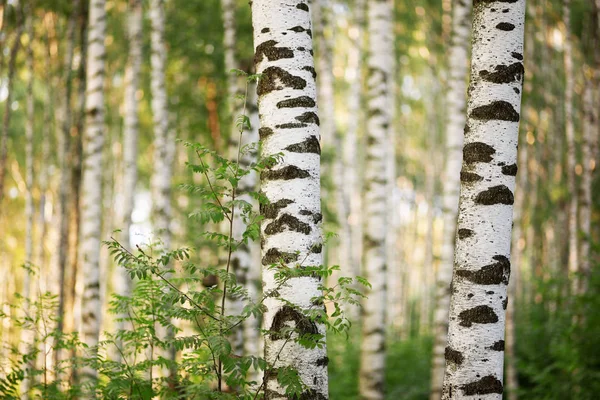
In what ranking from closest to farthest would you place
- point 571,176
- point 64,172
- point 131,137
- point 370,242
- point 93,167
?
point 370,242
point 93,167
point 131,137
point 571,176
point 64,172

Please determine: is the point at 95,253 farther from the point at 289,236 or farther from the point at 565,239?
the point at 565,239

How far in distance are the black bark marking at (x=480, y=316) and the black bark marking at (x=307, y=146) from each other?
1269mm

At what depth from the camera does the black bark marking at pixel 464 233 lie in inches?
112

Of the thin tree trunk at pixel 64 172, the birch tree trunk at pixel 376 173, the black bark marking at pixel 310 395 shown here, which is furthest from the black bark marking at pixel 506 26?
the thin tree trunk at pixel 64 172

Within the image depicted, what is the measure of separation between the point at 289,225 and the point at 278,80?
855 millimetres

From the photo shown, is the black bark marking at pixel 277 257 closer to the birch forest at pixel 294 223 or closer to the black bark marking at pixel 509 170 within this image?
→ the birch forest at pixel 294 223

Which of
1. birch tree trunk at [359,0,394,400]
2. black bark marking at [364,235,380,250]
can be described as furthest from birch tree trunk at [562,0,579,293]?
black bark marking at [364,235,380,250]

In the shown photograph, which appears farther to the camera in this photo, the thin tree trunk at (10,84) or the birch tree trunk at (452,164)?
the thin tree trunk at (10,84)

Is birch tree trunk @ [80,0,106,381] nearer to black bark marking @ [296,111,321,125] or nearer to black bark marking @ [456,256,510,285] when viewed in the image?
black bark marking @ [296,111,321,125]

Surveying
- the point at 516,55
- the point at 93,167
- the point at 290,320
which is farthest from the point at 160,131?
the point at 516,55

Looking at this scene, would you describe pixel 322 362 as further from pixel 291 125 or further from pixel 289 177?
pixel 291 125

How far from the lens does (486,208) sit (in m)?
2.83

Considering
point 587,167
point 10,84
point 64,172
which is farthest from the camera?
point 10,84

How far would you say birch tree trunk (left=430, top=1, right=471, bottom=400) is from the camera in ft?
18.8
